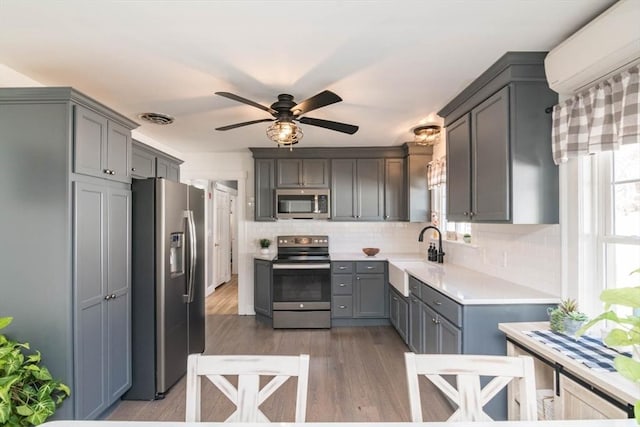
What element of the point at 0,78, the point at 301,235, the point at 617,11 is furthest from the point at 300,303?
the point at 617,11

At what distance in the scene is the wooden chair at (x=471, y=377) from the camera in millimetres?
1179

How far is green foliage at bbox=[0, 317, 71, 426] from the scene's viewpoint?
5.12 ft

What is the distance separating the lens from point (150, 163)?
3277 mm

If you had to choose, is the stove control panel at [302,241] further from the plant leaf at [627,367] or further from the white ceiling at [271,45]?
the plant leaf at [627,367]

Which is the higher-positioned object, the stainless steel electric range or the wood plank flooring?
the stainless steel electric range

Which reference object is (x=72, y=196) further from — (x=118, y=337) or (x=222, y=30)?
(x=222, y=30)

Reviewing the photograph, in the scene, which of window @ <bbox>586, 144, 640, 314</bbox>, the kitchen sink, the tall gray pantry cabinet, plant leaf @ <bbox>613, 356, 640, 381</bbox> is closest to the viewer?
plant leaf @ <bbox>613, 356, 640, 381</bbox>

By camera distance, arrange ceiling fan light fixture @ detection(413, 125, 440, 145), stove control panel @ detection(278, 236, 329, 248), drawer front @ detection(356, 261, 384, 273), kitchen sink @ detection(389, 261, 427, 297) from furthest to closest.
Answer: stove control panel @ detection(278, 236, 329, 248)
drawer front @ detection(356, 261, 384, 273)
ceiling fan light fixture @ detection(413, 125, 440, 145)
kitchen sink @ detection(389, 261, 427, 297)

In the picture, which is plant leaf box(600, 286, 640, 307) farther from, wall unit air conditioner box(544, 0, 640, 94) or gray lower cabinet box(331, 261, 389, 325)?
gray lower cabinet box(331, 261, 389, 325)

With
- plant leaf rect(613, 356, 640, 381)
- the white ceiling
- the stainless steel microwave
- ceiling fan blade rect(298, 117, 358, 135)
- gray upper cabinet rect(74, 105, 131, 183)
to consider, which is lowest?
plant leaf rect(613, 356, 640, 381)

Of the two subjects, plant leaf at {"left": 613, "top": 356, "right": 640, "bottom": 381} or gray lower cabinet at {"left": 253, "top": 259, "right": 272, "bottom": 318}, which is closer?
plant leaf at {"left": 613, "top": 356, "right": 640, "bottom": 381}

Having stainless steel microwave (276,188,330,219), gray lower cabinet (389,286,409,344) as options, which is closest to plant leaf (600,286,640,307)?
gray lower cabinet (389,286,409,344)

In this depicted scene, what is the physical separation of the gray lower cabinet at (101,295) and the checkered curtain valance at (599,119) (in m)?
2.87

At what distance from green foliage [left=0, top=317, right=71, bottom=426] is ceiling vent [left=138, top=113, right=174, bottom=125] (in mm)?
2047
